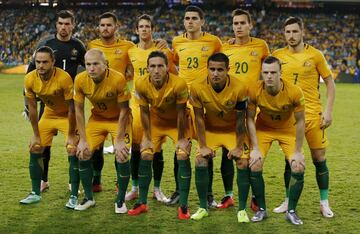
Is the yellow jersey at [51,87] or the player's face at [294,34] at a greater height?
the player's face at [294,34]

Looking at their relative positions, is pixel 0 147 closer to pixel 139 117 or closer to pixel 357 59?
pixel 139 117

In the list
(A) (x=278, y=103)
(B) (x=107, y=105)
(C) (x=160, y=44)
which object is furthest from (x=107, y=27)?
(A) (x=278, y=103)

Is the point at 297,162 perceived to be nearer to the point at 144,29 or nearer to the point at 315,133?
the point at 315,133

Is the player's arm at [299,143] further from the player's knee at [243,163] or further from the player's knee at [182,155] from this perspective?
the player's knee at [182,155]

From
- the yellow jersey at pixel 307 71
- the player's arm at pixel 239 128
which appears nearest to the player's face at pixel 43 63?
the player's arm at pixel 239 128

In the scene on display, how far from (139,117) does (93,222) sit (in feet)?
5.16

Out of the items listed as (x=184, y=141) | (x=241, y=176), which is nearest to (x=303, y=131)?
(x=241, y=176)

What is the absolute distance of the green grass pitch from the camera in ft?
19.3

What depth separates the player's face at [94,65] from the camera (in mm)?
6211

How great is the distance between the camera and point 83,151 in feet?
Answer: 21.2

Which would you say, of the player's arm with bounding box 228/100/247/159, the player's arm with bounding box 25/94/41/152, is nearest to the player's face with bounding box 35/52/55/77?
the player's arm with bounding box 25/94/41/152

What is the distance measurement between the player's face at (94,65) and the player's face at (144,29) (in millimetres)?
1034

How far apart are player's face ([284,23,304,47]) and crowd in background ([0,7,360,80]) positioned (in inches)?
1173

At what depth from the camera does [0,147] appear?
10.7m
